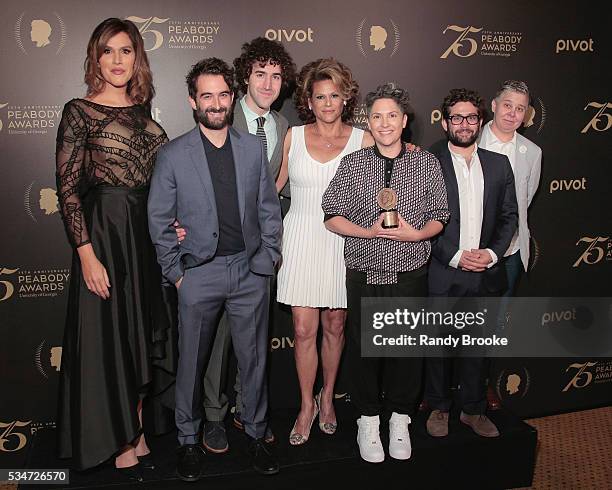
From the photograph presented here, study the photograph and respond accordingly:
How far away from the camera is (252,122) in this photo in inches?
127

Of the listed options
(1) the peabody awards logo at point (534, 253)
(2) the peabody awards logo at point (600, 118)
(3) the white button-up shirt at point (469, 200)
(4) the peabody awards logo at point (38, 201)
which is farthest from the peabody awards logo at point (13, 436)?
(2) the peabody awards logo at point (600, 118)

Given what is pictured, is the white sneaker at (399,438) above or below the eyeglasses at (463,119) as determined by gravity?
below

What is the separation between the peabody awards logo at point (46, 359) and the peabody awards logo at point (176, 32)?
1.76 m

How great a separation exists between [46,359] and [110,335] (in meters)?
1.00

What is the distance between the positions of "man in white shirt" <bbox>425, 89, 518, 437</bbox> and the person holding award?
18 centimetres

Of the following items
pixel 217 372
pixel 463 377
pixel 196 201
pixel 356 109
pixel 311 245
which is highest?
pixel 356 109

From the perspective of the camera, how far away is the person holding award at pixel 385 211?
2.92 meters

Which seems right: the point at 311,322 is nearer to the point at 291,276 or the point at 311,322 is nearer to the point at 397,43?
the point at 291,276

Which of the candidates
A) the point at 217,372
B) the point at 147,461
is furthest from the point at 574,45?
the point at 147,461

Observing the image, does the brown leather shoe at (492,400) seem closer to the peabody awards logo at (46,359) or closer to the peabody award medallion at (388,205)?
the peabody award medallion at (388,205)

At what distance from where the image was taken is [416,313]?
3074 mm

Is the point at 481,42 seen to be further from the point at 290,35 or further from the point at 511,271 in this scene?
the point at 511,271

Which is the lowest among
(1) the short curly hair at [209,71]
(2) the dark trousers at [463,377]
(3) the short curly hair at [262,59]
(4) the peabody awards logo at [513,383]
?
(4) the peabody awards logo at [513,383]

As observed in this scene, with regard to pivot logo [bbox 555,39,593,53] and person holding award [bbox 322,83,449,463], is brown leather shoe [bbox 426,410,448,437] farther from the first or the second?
pivot logo [bbox 555,39,593,53]
